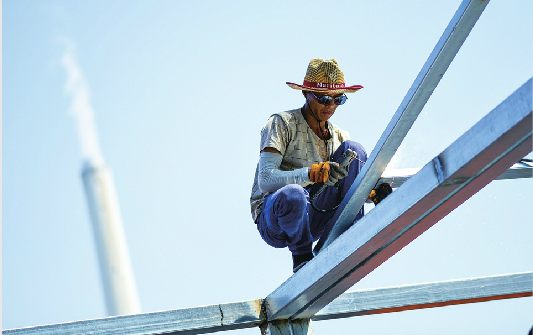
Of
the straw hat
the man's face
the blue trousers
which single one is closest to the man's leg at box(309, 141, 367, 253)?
the blue trousers

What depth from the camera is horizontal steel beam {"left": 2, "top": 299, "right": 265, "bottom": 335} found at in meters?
3.70

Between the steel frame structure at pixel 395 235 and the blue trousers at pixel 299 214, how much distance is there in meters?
0.17

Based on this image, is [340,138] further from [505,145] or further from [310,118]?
[505,145]

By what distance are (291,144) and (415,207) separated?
142cm

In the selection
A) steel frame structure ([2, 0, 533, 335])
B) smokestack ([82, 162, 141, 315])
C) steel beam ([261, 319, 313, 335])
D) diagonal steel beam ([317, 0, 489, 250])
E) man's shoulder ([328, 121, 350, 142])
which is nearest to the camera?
steel frame structure ([2, 0, 533, 335])

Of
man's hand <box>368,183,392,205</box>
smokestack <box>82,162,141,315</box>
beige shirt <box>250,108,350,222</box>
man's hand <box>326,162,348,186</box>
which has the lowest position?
man's hand <box>368,183,392,205</box>

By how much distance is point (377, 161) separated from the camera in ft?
10.8

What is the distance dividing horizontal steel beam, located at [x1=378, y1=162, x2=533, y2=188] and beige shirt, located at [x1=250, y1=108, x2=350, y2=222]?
20.2 inches

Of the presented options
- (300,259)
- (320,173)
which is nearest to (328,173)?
(320,173)

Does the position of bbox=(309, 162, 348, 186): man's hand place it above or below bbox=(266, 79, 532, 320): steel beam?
above

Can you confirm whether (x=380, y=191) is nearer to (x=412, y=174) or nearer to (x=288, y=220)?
(x=412, y=174)

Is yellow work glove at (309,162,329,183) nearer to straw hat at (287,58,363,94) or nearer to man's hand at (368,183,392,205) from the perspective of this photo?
man's hand at (368,183,392,205)

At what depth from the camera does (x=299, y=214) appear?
366 centimetres

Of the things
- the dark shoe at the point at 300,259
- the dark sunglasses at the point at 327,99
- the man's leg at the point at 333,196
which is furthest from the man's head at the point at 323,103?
the dark shoe at the point at 300,259
